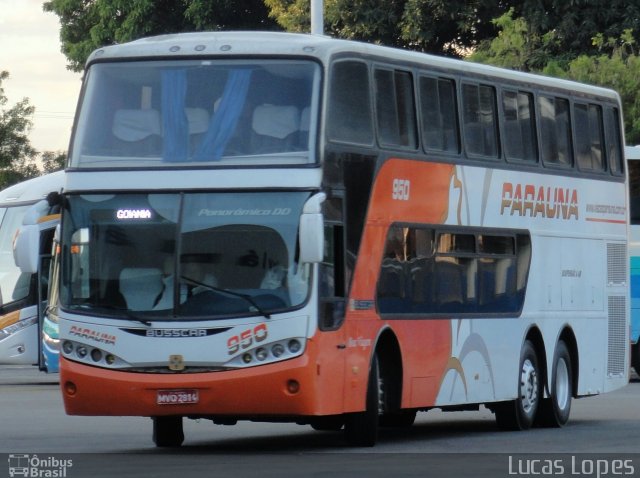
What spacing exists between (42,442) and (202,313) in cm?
281

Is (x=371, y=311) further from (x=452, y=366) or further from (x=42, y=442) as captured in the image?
(x=42, y=442)

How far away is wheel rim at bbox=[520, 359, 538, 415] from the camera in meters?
20.5

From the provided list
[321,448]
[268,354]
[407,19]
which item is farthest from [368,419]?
[407,19]

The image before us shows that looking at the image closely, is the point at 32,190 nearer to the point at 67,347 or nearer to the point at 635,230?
the point at 635,230

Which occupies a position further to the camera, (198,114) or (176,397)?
(198,114)

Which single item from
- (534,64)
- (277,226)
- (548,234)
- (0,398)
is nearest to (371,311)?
(277,226)

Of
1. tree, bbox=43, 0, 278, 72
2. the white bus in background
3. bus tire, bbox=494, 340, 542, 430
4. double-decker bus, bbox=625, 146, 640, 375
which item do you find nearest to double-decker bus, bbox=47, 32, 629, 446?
bus tire, bbox=494, 340, 542, 430

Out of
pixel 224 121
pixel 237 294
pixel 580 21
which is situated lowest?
pixel 237 294

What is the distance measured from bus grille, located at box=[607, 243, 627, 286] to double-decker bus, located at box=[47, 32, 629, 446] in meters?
4.38

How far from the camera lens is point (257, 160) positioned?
16.2 meters

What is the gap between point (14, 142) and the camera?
6988 centimetres

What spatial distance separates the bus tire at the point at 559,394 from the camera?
69.4ft

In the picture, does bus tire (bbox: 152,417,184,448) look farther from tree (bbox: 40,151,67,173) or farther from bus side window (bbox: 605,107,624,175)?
tree (bbox: 40,151,67,173)

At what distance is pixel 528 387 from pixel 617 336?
2817 mm
